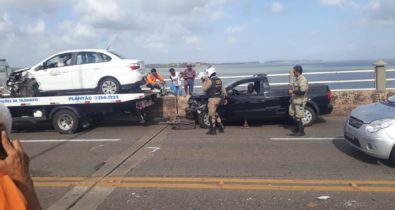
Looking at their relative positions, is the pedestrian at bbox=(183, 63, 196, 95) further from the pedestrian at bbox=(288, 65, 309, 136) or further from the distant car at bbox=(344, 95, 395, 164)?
the distant car at bbox=(344, 95, 395, 164)

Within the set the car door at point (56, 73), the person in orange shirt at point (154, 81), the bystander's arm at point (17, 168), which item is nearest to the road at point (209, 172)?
the car door at point (56, 73)

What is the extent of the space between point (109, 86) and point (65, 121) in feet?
5.07

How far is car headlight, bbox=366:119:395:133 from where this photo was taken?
7.21 meters

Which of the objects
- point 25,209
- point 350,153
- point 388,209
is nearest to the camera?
point 25,209

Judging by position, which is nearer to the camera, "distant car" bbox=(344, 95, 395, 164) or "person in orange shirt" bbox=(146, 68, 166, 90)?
"distant car" bbox=(344, 95, 395, 164)

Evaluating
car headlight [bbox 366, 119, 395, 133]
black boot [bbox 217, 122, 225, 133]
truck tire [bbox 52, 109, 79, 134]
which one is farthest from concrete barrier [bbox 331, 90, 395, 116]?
truck tire [bbox 52, 109, 79, 134]

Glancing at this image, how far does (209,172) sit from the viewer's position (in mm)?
Result: 7062

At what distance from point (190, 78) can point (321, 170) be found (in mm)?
10971

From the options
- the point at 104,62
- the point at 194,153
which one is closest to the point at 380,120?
the point at 194,153

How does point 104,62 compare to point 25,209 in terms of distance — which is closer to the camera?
point 25,209

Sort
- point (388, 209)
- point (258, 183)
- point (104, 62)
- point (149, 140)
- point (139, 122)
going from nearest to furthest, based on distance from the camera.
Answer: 1. point (388, 209)
2. point (258, 183)
3. point (149, 140)
4. point (104, 62)
5. point (139, 122)

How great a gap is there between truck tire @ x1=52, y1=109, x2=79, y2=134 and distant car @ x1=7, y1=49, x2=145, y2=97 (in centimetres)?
86

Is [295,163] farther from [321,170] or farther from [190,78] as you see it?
[190,78]

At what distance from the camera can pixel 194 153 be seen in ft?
28.1
